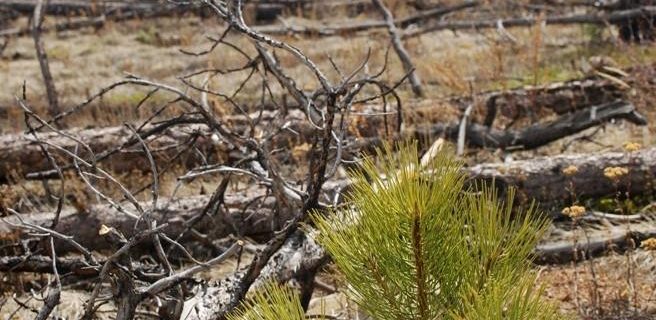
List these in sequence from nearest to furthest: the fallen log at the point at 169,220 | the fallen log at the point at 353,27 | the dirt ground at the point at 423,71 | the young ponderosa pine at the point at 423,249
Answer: the young ponderosa pine at the point at 423,249
the dirt ground at the point at 423,71
the fallen log at the point at 169,220
the fallen log at the point at 353,27

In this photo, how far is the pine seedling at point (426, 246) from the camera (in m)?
2.18

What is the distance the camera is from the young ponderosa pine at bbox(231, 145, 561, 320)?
218cm

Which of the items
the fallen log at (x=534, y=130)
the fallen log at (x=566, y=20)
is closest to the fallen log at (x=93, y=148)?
the fallen log at (x=534, y=130)

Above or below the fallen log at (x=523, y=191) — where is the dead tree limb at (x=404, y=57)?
above

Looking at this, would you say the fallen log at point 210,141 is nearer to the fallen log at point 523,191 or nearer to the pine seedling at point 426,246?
the fallen log at point 523,191

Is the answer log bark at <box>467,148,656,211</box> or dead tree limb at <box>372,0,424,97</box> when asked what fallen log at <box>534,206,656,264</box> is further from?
dead tree limb at <box>372,0,424,97</box>

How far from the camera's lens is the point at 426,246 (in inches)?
91.2

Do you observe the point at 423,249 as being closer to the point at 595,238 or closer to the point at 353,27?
the point at 595,238

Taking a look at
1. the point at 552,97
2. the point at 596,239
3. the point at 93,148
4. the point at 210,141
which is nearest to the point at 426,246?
the point at 596,239

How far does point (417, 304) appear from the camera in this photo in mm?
2410

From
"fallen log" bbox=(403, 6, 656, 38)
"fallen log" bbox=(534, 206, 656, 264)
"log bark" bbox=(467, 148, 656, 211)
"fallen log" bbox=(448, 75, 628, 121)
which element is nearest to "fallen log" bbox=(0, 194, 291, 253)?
"log bark" bbox=(467, 148, 656, 211)

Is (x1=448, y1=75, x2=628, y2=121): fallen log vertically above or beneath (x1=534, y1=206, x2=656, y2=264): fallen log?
above

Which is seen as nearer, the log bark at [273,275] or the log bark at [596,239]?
the log bark at [273,275]

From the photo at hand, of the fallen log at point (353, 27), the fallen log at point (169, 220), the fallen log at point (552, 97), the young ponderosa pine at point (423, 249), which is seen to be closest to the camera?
the young ponderosa pine at point (423, 249)
